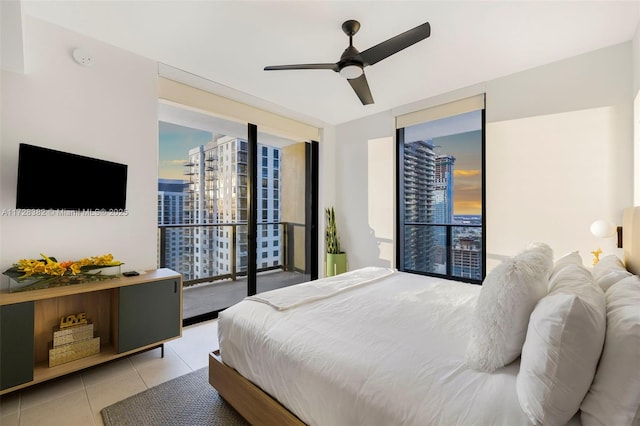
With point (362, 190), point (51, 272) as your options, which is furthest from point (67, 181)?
point (362, 190)

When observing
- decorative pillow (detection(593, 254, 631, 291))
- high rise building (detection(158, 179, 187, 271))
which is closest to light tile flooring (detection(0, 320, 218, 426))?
high rise building (detection(158, 179, 187, 271))

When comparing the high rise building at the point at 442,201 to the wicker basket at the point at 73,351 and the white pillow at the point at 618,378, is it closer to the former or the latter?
the white pillow at the point at 618,378

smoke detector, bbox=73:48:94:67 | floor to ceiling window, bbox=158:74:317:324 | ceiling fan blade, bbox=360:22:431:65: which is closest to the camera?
ceiling fan blade, bbox=360:22:431:65

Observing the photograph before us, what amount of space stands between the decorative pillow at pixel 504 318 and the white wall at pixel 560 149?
221cm

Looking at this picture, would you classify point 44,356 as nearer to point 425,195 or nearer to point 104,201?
point 104,201

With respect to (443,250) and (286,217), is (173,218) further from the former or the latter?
(443,250)

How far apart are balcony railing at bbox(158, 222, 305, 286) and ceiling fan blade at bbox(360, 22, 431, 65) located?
9.24ft

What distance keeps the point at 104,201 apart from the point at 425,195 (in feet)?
13.2

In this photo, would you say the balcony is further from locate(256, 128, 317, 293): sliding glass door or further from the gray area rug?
the gray area rug

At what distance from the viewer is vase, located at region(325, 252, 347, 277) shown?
449 centimetres

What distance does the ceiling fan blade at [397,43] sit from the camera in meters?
1.93

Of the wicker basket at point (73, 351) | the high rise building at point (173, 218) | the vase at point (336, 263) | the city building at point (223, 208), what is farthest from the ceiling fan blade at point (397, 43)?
the high rise building at point (173, 218)

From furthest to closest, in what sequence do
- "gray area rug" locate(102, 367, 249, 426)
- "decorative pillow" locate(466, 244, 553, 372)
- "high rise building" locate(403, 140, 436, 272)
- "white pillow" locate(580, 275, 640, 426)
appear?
1. "high rise building" locate(403, 140, 436, 272)
2. "gray area rug" locate(102, 367, 249, 426)
3. "decorative pillow" locate(466, 244, 553, 372)
4. "white pillow" locate(580, 275, 640, 426)

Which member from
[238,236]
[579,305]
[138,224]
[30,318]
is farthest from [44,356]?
[579,305]
